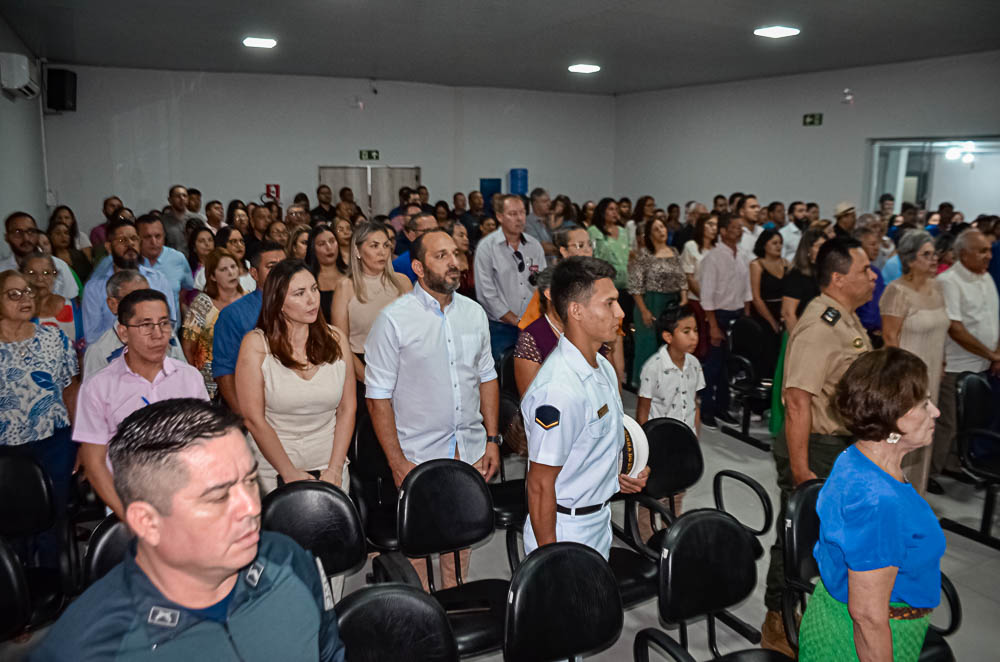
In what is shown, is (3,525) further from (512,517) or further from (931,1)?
(931,1)

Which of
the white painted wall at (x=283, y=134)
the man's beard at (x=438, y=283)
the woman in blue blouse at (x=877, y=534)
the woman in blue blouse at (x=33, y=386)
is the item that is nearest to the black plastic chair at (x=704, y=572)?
the woman in blue blouse at (x=877, y=534)

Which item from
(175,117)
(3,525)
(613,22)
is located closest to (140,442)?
(3,525)

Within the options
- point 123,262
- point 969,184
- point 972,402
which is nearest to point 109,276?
point 123,262

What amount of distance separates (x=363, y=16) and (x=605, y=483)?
584 centimetres

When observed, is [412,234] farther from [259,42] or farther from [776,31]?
[776,31]

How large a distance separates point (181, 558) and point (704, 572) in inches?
73.5

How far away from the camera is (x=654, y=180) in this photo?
14297 mm

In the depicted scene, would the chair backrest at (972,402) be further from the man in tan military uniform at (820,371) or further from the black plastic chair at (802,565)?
the black plastic chair at (802,565)

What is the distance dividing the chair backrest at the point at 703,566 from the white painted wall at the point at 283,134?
11.0 m

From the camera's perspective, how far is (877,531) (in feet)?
6.14

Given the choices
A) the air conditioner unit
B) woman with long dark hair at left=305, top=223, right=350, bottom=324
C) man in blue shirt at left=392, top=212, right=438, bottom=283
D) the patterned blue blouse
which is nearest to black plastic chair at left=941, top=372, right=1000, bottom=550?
man in blue shirt at left=392, top=212, right=438, bottom=283

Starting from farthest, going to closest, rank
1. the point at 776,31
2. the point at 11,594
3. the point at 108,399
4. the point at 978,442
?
the point at 776,31
the point at 978,442
the point at 108,399
the point at 11,594

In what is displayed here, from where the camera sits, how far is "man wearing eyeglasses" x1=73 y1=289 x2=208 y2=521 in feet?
9.30

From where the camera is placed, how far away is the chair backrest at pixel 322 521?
8.61 ft
